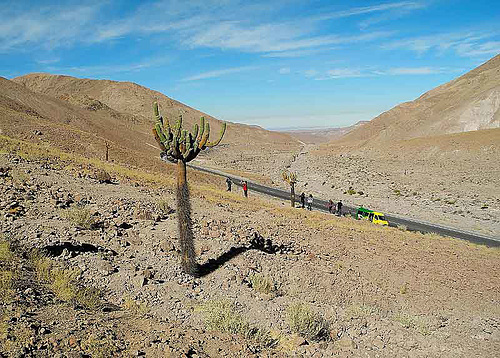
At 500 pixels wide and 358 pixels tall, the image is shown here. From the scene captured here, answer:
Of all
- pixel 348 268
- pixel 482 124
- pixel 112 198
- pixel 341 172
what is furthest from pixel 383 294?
pixel 482 124

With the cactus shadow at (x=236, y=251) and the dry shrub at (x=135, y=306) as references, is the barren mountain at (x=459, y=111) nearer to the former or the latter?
the cactus shadow at (x=236, y=251)

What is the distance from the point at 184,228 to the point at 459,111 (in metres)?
108

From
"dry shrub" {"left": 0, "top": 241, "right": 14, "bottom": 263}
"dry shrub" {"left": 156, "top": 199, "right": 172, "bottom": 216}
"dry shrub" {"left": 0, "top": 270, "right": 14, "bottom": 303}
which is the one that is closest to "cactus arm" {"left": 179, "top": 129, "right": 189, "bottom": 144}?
"dry shrub" {"left": 0, "top": 241, "right": 14, "bottom": 263}

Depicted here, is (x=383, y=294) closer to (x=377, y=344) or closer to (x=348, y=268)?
(x=348, y=268)

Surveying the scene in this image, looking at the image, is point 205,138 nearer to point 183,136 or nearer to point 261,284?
point 183,136

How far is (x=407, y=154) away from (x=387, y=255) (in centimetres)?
6752

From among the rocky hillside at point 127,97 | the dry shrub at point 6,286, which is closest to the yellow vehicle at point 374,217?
the dry shrub at point 6,286

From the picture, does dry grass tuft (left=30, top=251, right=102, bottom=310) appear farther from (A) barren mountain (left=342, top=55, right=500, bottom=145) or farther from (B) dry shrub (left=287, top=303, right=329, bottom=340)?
(A) barren mountain (left=342, top=55, right=500, bottom=145)

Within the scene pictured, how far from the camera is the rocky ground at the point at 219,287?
21.2 ft

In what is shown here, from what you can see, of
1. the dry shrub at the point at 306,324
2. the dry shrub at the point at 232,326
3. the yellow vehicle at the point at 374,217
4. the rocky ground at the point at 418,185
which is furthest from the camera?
the rocky ground at the point at 418,185

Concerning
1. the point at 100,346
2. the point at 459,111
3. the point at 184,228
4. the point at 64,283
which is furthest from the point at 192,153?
the point at 459,111

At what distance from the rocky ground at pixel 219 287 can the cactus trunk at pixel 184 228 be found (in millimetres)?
443

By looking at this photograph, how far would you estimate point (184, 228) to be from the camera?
35.2ft

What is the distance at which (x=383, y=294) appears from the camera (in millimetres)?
11875
